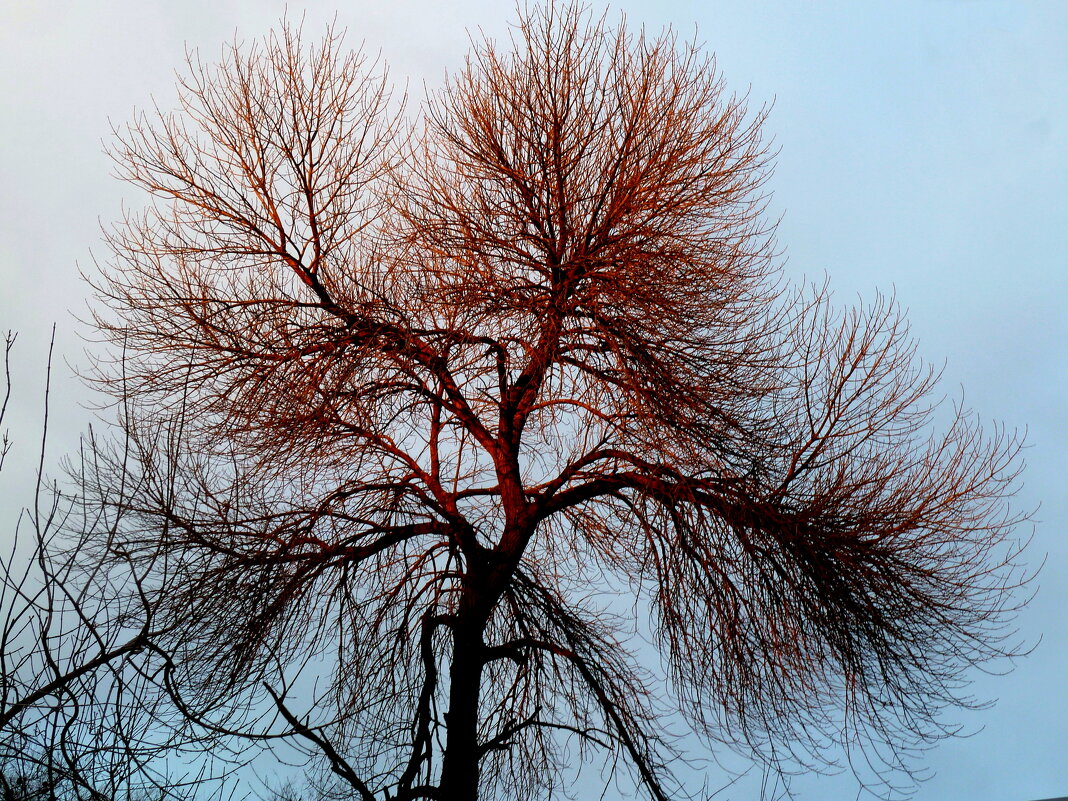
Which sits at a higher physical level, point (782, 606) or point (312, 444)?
point (312, 444)

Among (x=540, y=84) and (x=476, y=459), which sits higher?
(x=540, y=84)

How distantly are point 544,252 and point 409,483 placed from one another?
1959 millimetres

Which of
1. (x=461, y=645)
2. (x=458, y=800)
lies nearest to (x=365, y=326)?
(x=461, y=645)

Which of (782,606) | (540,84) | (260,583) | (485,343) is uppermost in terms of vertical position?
(540,84)

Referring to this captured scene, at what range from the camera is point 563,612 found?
7.00m

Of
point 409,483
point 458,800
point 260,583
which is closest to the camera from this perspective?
point 458,800

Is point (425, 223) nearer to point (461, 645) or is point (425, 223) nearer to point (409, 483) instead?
point (409, 483)

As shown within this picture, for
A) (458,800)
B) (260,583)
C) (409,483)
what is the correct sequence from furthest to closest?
1. (409,483)
2. (260,583)
3. (458,800)

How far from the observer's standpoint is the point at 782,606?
19.0ft

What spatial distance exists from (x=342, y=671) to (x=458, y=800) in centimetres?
111

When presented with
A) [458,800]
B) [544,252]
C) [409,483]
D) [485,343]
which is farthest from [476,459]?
[458,800]

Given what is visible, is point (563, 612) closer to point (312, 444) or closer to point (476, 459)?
point (476, 459)

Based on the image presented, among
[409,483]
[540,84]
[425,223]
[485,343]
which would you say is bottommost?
[409,483]

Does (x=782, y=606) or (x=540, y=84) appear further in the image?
(x=540, y=84)
